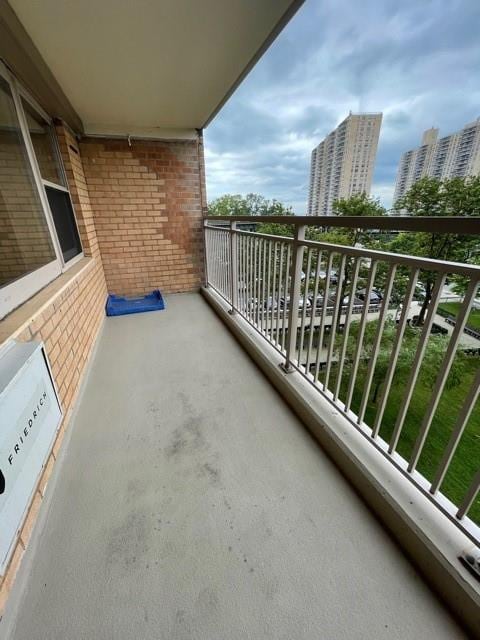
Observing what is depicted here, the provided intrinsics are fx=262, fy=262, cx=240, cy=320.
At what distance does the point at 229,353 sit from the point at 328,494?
1407 mm

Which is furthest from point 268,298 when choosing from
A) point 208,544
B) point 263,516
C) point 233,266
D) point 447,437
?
point 447,437

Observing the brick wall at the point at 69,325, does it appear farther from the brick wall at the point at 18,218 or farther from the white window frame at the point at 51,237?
the brick wall at the point at 18,218

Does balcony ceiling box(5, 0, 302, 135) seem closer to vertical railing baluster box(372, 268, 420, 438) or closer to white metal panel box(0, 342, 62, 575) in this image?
vertical railing baluster box(372, 268, 420, 438)

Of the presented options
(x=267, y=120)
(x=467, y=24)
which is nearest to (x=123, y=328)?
(x=467, y=24)

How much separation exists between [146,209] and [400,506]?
13.4 feet

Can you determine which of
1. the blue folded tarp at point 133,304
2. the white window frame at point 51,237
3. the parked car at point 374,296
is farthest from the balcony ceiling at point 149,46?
the blue folded tarp at point 133,304

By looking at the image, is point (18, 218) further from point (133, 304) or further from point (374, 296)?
point (374, 296)

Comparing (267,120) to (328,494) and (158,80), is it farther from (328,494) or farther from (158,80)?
(328,494)

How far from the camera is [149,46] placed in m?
1.80

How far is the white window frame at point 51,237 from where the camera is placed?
51.4 inches

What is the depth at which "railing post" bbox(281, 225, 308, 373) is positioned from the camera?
1.49m

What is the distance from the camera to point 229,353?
241cm

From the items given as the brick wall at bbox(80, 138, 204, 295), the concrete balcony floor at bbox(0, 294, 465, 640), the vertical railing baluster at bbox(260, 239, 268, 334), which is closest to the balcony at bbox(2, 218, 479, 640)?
the concrete balcony floor at bbox(0, 294, 465, 640)

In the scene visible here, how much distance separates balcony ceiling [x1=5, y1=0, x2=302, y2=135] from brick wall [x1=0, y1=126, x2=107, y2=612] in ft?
2.63
